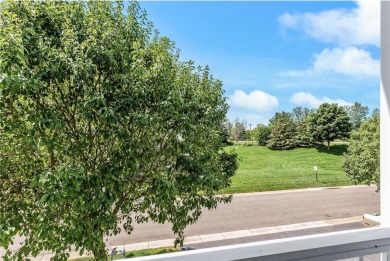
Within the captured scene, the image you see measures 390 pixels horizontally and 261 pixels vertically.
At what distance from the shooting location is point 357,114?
1.99 metres

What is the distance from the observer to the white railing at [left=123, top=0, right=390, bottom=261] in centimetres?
96

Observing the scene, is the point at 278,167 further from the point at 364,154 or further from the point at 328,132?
the point at 364,154

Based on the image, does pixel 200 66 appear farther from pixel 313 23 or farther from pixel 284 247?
pixel 284 247

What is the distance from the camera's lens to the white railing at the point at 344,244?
3.15 feet

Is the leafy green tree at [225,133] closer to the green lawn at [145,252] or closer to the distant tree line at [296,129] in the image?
the distant tree line at [296,129]

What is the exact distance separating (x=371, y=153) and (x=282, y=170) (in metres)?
0.85

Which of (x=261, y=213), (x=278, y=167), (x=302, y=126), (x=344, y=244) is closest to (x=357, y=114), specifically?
(x=302, y=126)

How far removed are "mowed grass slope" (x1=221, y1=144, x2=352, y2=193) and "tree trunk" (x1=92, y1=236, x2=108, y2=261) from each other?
0.92 meters

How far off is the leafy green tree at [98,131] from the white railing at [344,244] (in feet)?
2.37

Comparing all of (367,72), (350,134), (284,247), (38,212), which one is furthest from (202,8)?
(38,212)

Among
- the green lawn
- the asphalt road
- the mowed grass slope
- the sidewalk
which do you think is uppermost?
the mowed grass slope

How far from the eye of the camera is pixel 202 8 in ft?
5.97

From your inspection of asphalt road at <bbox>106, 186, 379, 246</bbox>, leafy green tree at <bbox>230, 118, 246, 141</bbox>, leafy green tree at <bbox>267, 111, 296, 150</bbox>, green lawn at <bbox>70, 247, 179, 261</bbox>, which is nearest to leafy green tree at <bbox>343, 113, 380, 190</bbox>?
asphalt road at <bbox>106, 186, 379, 246</bbox>

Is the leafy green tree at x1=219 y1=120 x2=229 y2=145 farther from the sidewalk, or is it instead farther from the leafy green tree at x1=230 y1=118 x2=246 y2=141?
the sidewalk
